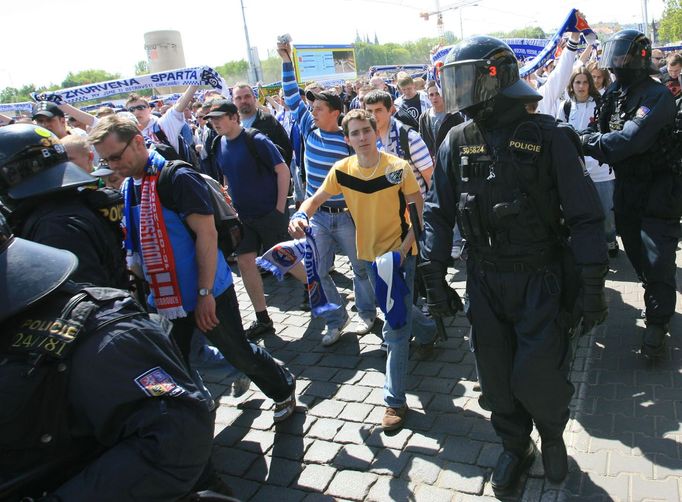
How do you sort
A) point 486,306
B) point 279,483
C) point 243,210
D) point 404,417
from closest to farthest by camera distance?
point 486,306 < point 279,483 < point 404,417 < point 243,210

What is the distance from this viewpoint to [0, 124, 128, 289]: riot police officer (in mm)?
2445

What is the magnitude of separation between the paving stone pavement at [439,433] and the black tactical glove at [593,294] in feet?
2.92

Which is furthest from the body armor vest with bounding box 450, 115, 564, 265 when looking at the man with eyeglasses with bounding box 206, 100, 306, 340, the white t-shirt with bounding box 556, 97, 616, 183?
the white t-shirt with bounding box 556, 97, 616, 183

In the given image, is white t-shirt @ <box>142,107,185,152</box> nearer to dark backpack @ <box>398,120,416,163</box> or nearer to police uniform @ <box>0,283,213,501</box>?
dark backpack @ <box>398,120,416,163</box>

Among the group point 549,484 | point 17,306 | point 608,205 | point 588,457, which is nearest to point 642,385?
point 588,457

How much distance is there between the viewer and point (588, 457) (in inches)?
123

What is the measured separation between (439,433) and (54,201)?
8.25 feet

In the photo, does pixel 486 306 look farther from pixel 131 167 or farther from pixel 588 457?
pixel 131 167

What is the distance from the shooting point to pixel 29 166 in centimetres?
246

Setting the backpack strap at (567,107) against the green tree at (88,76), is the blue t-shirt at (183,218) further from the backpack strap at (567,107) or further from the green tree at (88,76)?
the green tree at (88,76)

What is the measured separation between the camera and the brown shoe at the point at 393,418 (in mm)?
3613

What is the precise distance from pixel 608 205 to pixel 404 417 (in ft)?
12.4

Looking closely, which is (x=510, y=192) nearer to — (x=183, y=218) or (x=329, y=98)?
(x=183, y=218)

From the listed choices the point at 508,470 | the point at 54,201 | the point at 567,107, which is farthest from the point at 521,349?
the point at 567,107
